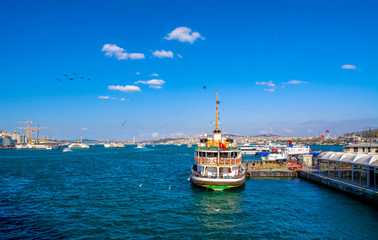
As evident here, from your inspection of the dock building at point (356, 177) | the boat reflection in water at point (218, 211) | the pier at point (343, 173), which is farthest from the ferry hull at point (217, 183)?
the pier at point (343, 173)

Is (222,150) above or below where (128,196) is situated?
above

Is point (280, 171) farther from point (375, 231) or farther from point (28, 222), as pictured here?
point (28, 222)

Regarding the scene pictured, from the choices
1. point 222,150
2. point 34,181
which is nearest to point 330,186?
point 222,150

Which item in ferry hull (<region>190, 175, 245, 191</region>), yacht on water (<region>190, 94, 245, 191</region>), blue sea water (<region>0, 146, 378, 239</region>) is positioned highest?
yacht on water (<region>190, 94, 245, 191</region>)

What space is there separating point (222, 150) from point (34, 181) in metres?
30.6

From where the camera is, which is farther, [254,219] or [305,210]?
[305,210]

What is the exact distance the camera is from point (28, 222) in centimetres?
2036

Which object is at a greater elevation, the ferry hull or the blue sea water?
the ferry hull

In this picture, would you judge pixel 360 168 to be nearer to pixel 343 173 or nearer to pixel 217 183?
pixel 343 173

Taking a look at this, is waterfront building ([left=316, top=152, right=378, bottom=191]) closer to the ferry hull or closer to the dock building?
the dock building

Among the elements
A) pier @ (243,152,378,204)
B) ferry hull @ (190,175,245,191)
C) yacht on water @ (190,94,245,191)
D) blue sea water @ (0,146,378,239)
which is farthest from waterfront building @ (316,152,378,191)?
ferry hull @ (190,175,245,191)

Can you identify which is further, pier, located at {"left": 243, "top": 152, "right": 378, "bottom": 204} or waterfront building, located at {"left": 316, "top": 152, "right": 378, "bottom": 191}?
pier, located at {"left": 243, "top": 152, "right": 378, "bottom": 204}

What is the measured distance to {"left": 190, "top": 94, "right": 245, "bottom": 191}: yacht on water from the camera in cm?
3017

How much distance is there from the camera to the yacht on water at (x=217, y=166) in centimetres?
3017
